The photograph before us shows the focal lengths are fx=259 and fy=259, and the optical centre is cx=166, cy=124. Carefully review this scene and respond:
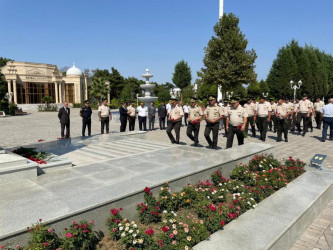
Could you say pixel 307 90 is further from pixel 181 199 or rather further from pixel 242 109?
pixel 181 199

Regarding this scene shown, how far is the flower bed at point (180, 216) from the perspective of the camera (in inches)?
116

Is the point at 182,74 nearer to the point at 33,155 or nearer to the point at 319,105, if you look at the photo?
the point at 319,105

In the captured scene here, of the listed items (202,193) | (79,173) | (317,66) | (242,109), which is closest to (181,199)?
(202,193)

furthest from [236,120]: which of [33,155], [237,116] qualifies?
[33,155]

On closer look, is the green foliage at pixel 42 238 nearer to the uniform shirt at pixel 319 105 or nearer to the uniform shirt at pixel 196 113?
the uniform shirt at pixel 196 113

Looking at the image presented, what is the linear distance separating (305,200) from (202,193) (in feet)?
5.51

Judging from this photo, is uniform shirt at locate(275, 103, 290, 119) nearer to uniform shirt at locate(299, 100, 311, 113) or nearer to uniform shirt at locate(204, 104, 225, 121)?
uniform shirt at locate(299, 100, 311, 113)

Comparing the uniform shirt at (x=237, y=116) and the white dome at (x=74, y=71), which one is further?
the white dome at (x=74, y=71)

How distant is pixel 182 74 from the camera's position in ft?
151

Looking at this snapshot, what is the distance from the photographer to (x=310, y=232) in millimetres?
3838

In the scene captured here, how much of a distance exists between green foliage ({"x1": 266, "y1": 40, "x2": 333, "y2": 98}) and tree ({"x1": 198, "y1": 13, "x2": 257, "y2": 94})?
23.2m

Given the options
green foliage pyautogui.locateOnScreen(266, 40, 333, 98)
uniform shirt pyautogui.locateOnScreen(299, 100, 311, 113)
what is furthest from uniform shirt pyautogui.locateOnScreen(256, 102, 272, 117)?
green foliage pyautogui.locateOnScreen(266, 40, 333, 98)

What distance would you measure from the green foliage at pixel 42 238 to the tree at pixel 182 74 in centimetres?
4394

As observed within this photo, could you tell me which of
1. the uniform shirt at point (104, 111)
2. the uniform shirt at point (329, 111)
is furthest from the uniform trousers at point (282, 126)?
the uniform shirt at point (104, 111)
